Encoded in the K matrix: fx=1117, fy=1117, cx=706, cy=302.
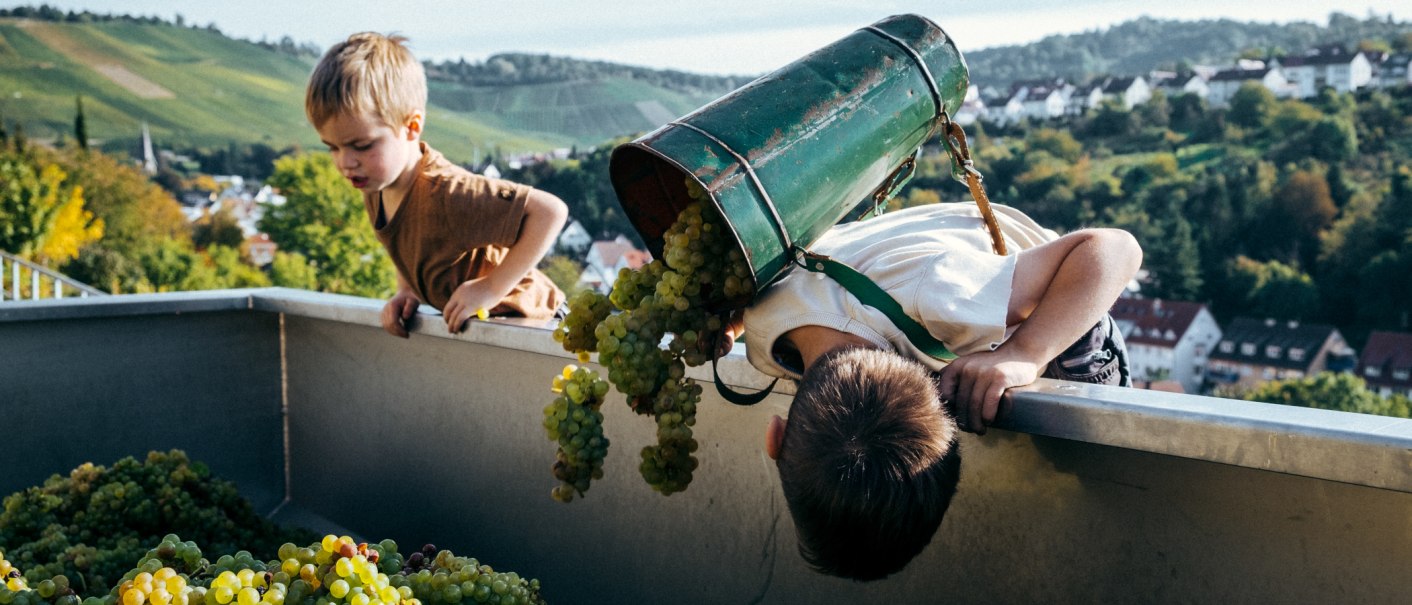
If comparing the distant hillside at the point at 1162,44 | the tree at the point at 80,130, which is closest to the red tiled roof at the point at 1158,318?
the distant hillside at the point at 1162,44

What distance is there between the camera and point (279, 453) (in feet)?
10.9

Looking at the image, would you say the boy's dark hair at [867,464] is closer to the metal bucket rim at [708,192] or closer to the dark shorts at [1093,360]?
the metal bucket rim at [708,192]

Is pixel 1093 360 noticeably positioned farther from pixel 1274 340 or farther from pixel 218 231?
pixel 218 231

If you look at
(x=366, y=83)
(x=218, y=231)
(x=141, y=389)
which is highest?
(x=366, y=83)

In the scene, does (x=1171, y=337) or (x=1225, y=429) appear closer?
(x=1225, y=429)

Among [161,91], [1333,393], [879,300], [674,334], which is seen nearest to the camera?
[879,300]

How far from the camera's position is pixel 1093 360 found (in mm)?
1763

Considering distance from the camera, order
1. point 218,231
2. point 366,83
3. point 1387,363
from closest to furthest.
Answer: point 366,83, point 1387,363, point 218,231

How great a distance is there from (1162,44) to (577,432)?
100 metres

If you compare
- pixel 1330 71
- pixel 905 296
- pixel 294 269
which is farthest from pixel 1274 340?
pixel 905 296

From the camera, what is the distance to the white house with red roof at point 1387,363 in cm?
5609

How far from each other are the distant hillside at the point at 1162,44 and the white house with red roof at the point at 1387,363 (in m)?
31.6

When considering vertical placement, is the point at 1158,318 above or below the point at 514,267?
below

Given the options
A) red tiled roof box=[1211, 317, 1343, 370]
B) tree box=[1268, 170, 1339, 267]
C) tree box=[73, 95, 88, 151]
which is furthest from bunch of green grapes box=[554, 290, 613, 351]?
tree box=[73, 95, 88, 151]
